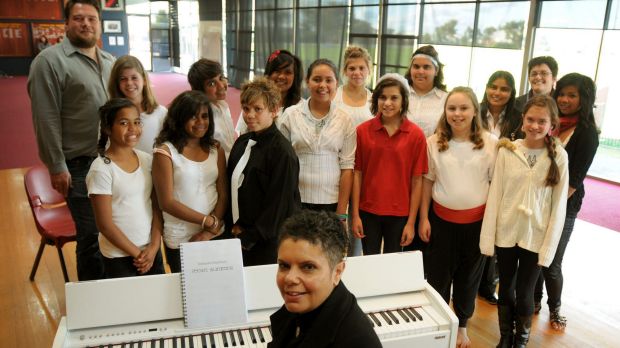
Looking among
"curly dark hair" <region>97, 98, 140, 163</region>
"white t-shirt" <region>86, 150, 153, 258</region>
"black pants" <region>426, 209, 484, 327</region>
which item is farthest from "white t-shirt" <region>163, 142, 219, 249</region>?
"black pants" <region>426, 209, 484, 327</region>

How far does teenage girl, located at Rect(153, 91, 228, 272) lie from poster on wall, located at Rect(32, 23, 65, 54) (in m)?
15.6

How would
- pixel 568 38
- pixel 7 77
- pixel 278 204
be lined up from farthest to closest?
1. pixel 7 77
2. pixel 568 38
3. pixel 278 204

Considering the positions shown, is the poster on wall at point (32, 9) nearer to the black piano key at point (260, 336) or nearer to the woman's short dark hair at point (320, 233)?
the black piano key at point (260, 336)

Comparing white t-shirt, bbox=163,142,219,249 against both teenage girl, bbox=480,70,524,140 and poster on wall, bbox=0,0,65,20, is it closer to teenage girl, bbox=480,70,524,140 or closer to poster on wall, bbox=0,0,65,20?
teenage girl, bbox=480,70,524,140

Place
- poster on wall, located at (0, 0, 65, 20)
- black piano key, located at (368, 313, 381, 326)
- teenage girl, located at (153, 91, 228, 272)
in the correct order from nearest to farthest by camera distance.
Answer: black piano key, located at (368, 313, 381, 326) < teenage girl, located at (153, 91, 228, 272) < poster on wall, located at (0, 0, 65, 20)

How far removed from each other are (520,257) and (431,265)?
0.46m

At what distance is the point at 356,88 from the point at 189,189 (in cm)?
132

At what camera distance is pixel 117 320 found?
1.70 metres

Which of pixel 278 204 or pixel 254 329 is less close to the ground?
pixel 278 204

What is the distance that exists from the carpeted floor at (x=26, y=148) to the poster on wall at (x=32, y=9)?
102 inches

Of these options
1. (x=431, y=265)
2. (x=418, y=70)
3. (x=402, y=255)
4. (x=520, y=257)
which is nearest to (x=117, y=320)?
(x=402, y=255)

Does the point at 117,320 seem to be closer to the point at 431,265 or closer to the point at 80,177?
the point at 80,177

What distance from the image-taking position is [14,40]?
1547 centimetres

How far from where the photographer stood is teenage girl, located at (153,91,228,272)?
2.26 m
